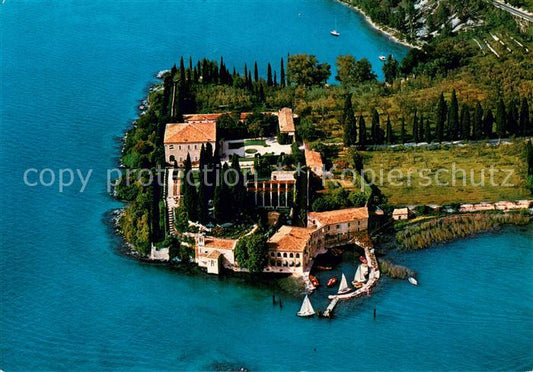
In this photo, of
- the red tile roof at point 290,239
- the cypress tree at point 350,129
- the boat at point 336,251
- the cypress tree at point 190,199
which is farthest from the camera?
the cypress tree at point 350,129

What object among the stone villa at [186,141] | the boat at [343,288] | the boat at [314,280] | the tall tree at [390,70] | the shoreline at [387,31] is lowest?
the boat at [343,288]

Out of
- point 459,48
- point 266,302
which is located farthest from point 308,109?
point 266,302

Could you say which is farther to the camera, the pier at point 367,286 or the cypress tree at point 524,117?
the cypress tree at point 524,117

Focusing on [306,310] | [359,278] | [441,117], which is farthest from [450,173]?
[306,310]

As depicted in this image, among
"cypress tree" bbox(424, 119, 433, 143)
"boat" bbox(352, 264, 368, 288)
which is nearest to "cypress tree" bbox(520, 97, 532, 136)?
"cypress tree" bbox(424, 119, 433, 143)

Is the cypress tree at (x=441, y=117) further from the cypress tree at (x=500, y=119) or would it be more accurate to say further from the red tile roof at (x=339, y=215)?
the red tile roof at (x=339, y=215)

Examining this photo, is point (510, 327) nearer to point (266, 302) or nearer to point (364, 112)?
point (266, 302)

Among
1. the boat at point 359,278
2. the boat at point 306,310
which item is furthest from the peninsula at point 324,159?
the boat at point 306,310
